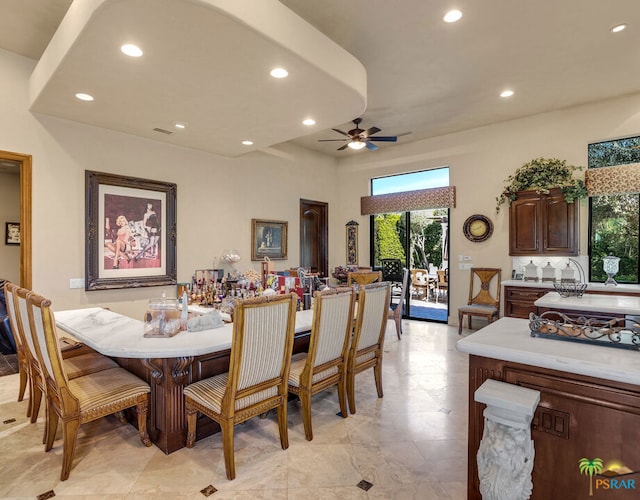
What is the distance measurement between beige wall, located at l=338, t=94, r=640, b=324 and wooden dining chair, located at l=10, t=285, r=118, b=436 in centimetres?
547

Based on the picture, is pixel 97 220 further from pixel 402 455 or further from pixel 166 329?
pixel 402 455

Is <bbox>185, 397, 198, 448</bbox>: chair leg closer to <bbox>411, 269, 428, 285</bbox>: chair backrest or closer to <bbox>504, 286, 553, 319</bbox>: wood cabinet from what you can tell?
<bbox>504, 286, 553, 319</bbox>: wood cabinet

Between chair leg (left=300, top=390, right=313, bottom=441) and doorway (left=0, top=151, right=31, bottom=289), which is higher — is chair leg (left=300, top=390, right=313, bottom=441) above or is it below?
below

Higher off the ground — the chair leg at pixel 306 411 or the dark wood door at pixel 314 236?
the dark wood door at pixel 314 236

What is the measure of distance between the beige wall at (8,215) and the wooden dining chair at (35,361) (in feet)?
17.9

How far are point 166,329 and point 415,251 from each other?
18.2ft

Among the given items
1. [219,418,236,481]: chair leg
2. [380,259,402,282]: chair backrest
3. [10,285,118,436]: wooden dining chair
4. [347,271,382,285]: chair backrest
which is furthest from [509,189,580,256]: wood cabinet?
[10,285,118,436]: wooden dining chair

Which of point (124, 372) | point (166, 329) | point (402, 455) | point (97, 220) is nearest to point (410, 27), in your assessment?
point (166, 329)

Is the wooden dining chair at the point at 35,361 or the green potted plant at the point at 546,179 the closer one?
the wooden dining chair at the point at 35,361

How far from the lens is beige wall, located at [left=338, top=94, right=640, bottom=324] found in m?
4.93

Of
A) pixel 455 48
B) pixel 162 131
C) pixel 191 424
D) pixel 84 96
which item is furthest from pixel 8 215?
pixel 455 48

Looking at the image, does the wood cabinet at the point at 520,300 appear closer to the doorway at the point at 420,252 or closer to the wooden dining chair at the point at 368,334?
the doorway at the point at 420,252

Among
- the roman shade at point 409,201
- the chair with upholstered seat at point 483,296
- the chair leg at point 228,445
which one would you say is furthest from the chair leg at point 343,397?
the roman shade at point 409,201

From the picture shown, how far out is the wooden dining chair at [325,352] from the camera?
8.21ft
